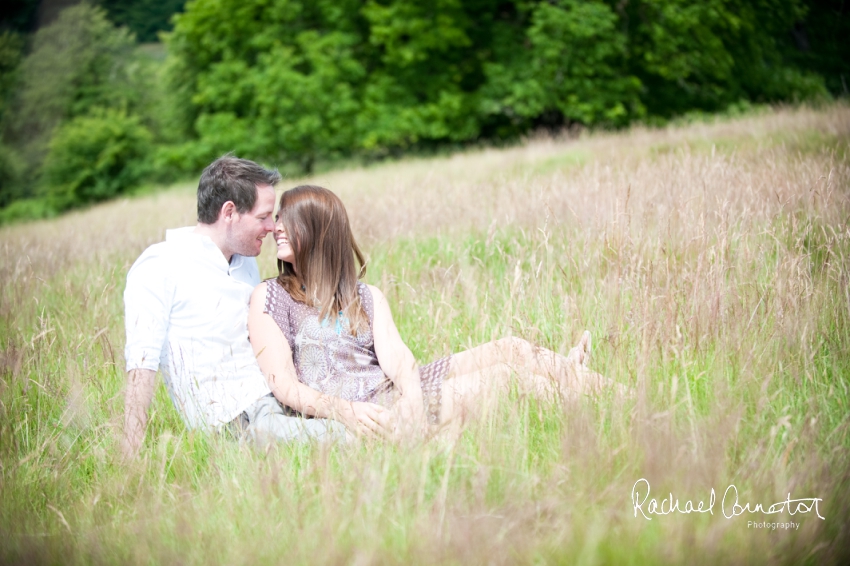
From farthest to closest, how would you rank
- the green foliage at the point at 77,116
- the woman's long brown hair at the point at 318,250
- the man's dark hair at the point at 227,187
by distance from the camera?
the green foliage at the point at 77,116
the man's dark hair at the point at 227,187
the woman's long brown hair at the point at 318,250

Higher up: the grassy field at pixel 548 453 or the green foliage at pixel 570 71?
the green foliage at pixel 570 71

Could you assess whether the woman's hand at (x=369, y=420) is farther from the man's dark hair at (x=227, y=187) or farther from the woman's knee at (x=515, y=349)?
the man's dark hair at (x=227, y=187)

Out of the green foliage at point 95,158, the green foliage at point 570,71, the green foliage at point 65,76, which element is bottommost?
the green foliage at point 95,158

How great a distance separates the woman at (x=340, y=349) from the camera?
102 inches

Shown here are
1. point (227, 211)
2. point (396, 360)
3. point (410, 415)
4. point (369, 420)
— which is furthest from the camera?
point (227, 211)

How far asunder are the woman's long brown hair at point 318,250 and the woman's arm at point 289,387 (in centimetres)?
20

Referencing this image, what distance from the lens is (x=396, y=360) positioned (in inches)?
109

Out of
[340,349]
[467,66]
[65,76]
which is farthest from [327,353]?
[65,76]

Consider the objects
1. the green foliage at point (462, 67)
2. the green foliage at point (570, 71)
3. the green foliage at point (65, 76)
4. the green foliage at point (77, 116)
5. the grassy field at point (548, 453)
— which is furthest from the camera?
the green foliage at point (65, 76)

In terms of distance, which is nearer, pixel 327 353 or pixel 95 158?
pixel 327 353

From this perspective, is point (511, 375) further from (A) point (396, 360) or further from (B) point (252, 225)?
(B) point (252, 225)

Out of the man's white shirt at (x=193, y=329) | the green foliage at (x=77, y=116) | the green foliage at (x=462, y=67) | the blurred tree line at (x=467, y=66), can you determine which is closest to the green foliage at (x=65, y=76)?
the green foliage at (x=77, y=116)

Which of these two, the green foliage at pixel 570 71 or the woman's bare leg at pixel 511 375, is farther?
the green foliage at pixel 570 71

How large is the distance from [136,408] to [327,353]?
2.62ft
